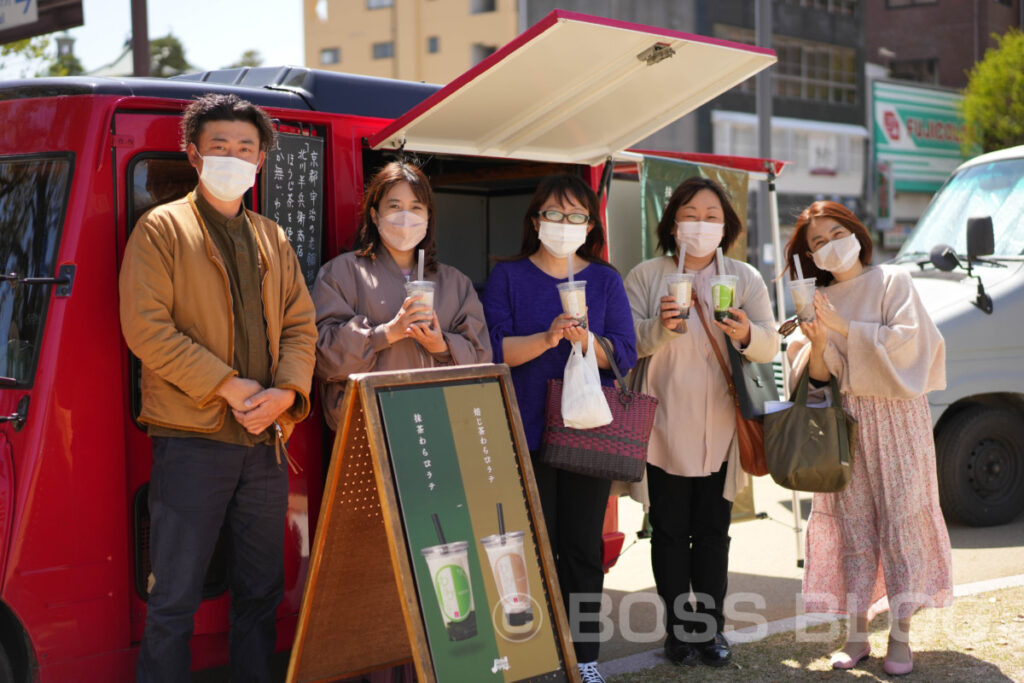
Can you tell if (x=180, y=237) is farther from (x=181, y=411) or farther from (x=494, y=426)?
(x=494, y=426)

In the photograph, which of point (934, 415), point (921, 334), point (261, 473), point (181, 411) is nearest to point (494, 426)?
point (261, 473)

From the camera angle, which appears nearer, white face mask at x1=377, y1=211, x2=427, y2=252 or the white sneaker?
white face mask at x1=377, y1=211, x2=427, y2=252

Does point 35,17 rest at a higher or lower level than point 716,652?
higher

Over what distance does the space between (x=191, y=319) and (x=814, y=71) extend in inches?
1292

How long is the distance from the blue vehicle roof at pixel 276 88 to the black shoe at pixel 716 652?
2778 mm

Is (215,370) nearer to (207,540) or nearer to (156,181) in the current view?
(207,540)

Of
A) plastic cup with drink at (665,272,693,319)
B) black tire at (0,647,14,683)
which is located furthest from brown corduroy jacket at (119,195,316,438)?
plastic cup with drink at (665,272,693,319)

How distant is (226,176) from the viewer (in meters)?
3.32

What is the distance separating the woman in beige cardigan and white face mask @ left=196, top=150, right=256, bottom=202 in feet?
6.00

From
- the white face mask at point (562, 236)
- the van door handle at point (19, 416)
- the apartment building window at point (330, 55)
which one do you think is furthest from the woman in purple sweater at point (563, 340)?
the apartment building window at point (330, 55)

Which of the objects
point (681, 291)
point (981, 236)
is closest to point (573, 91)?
point (681, 291)

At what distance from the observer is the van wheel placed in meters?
6.88

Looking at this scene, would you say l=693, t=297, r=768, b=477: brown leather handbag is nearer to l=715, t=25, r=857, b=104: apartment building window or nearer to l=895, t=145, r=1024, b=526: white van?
l=895, t=145, r=1024, b=526: white van

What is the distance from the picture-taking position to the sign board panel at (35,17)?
27.3ft
